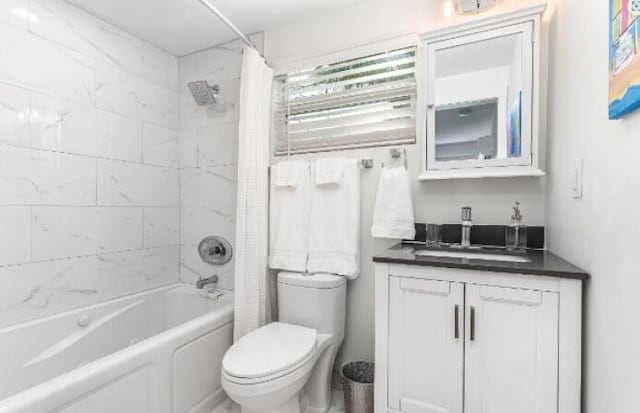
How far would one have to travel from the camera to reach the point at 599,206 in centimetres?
91

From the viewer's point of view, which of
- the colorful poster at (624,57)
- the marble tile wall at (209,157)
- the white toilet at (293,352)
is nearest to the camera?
the colorful poster at (624,57)

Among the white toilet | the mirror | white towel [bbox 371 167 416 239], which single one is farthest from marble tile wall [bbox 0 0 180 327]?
the mirror

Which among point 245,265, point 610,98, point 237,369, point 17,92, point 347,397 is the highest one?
point 17,92

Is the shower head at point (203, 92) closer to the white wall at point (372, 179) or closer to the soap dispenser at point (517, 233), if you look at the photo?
the white wall at point (372, 179)

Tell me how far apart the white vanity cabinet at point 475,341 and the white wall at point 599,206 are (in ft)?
0.27

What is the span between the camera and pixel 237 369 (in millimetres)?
1281

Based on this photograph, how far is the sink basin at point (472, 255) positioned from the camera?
4.34 feet

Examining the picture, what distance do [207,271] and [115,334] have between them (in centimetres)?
68

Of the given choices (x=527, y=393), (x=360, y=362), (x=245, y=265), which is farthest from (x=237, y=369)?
(x=527, y=393)

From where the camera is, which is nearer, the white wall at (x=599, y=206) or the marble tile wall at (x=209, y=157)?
the white wall at (x=599, y=206)

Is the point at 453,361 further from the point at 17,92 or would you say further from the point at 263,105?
the point at 17,92

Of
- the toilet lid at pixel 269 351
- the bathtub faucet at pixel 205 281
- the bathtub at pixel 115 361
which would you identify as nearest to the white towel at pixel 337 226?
the toilet lid at pixel 269 351

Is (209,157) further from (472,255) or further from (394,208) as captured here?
(472,255)

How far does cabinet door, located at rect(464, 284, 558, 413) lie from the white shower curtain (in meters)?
1.16
